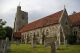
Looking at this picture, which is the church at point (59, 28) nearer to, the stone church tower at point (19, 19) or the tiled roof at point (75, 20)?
the tiled roof at point (75, 20)

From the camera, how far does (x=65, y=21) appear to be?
158 feet

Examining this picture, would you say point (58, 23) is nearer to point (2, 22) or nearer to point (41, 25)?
point (41, 25)

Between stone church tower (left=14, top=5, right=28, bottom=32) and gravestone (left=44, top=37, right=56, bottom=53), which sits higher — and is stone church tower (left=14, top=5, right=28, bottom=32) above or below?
above

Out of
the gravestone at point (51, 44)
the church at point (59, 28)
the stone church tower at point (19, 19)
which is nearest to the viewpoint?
the gravestone at point (51, 44)

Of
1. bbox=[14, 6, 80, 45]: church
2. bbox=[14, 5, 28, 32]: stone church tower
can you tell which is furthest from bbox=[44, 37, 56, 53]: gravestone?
bbox=[14, 5, 28, 32]: stone church tower

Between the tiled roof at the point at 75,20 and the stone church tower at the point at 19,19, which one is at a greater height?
the stone church tower at the point at 19,19

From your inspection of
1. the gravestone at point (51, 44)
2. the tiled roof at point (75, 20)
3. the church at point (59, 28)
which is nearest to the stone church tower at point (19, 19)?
the church at point (59, 28)

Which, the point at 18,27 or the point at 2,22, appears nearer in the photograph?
the point at 2,22

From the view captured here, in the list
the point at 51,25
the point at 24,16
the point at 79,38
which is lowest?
the point at 79,38

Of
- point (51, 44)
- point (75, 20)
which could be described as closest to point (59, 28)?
point (75, 20)

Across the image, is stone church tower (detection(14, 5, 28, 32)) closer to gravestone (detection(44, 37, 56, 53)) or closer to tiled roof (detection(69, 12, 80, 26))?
tiled roof (detection(69, 12, 80, 26))

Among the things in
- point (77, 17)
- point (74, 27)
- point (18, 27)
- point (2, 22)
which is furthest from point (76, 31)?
point (18, 27)

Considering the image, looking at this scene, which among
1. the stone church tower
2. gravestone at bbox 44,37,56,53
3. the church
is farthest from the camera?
the stone church tower

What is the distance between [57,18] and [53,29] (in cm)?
322
